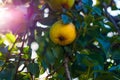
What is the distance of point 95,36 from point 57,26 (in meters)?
0.13

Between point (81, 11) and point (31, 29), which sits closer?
point (81, 11)

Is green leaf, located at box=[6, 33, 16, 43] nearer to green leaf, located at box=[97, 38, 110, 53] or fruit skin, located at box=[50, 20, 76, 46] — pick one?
fruit skin, located at box=[50, 20, 76, 46]

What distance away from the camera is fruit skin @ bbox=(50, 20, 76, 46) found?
131 centimetres

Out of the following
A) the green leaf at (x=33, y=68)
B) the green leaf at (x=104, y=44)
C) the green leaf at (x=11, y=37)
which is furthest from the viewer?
the green leaf at (x=11, y=37)

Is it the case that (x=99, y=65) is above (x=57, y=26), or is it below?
below

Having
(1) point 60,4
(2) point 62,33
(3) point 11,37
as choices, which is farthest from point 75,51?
(3) point 11,37

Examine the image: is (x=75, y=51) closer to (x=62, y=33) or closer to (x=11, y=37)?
(x=62, y=33)

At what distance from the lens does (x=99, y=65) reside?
1.32 m

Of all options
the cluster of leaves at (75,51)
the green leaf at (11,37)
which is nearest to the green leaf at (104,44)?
the cluster of leaves at (75,51)

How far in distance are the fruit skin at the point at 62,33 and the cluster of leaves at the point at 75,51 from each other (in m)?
0.02

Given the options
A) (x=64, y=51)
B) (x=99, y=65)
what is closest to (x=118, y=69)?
(x=99, y=65)

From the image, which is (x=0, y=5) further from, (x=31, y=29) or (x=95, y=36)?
(x=95, y=36)

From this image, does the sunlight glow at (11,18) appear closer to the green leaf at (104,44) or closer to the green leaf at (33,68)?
the green leaf at (33,68)

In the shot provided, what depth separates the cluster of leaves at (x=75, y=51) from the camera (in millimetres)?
1294
